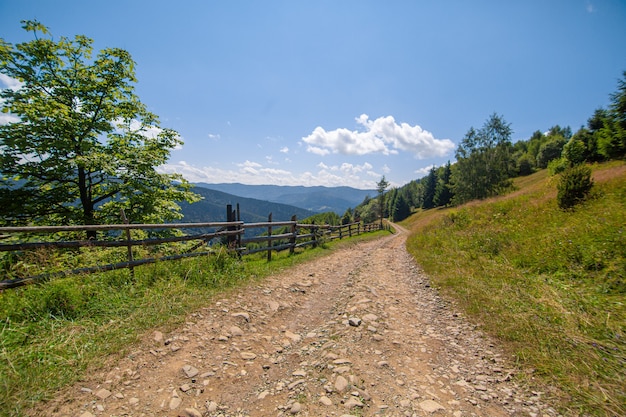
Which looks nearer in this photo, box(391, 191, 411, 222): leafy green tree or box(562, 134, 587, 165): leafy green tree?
box(562, 134, 587, 165): leafy green tree

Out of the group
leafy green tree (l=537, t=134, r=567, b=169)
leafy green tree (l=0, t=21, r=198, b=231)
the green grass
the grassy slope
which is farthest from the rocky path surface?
leafy green tree (l=537, t=134, r=567, b=169)

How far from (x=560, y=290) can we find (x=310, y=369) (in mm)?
5414

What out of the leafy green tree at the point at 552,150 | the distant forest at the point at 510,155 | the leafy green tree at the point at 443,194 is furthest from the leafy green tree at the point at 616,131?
the leafy green tree at the point at 443,194

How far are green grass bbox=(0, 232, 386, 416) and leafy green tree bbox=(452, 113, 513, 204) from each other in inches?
2012

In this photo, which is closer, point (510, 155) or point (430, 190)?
point (510, 155)

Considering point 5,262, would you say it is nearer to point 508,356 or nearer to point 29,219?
point 29,219

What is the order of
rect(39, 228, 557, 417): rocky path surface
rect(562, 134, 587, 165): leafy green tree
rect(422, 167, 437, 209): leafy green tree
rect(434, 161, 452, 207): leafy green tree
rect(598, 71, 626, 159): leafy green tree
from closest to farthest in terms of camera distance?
rect(39, 228, 557, 417): rocky path surface, rect(598, 71, 626, 159): leafy green tree, rect(562, 134, 587, 165): leafy green tree, rect(434, 161, 452, 207): leafy green tree, rect(422, 167, 437, 209): leafy green tree

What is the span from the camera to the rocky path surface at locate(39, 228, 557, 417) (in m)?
2.91

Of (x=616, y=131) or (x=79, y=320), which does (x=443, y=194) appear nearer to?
(x=616, y=131)

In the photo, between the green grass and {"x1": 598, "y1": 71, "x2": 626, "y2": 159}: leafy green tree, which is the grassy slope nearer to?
the green grass

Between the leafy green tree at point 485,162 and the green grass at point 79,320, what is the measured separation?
51.1 metres

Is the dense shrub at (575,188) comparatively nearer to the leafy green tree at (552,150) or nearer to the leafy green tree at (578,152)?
the leafy green tree at (578,152)

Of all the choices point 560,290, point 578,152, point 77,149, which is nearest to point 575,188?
point 560,290

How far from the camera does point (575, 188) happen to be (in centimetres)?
1001
